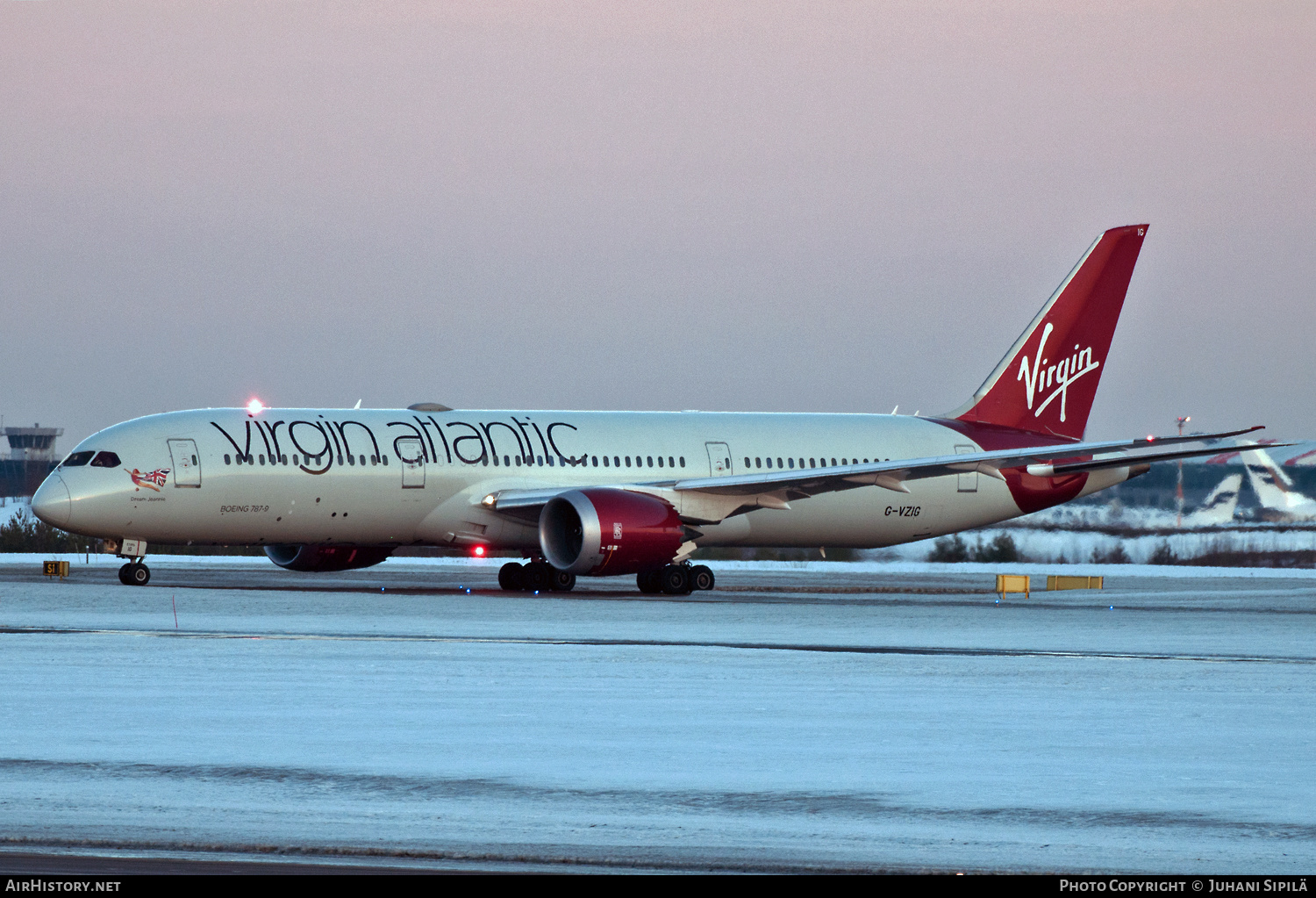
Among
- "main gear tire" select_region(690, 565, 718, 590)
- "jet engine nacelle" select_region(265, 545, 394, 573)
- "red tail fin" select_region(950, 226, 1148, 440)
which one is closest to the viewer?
"main gear tire" select_region(690, 565, 718, 590)

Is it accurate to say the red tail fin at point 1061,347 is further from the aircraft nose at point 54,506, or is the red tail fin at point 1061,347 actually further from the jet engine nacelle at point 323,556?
the aircraft nose at point 54,506

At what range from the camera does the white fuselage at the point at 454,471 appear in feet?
103

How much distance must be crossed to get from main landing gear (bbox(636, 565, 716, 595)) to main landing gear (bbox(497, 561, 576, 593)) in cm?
135

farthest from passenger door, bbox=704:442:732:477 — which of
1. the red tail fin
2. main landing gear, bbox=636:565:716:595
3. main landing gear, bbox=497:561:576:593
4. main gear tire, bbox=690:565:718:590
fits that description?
the red tail fin

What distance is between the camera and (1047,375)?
39.7 m

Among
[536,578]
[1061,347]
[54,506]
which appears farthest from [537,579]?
[1061,347]

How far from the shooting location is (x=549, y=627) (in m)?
22.5

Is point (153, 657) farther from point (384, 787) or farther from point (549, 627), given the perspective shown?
point (384, 787)

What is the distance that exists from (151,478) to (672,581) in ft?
29.8

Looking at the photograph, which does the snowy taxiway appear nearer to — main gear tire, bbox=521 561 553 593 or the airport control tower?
main gear tire, bbox=521 561 553 593

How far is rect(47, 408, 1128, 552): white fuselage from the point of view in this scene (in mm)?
31391

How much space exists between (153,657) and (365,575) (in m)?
22.3

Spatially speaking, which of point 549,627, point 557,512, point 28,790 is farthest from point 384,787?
point 557,512

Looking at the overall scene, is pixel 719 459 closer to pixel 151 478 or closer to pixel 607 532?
pixel 607 532
